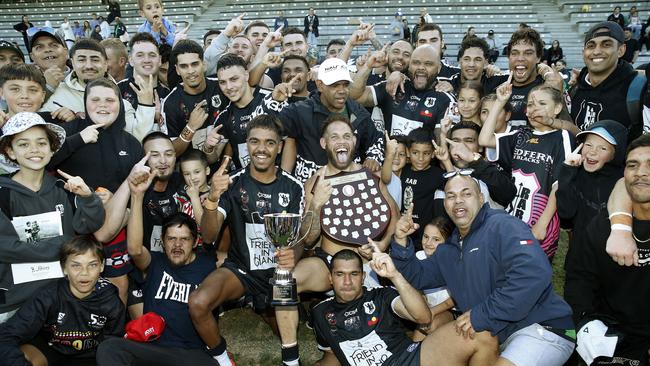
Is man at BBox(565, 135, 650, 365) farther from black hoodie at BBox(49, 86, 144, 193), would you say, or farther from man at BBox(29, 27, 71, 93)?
man at BBox(29, 27, 71, 93)

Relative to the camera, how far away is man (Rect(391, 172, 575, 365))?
357 centimetres

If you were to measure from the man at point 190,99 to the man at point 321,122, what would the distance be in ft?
3.14

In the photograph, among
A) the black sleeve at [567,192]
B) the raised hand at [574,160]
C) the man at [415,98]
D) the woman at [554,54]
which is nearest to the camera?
the raised hand at [574,160]

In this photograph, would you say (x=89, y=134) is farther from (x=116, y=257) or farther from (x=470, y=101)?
(x=470, y=101)

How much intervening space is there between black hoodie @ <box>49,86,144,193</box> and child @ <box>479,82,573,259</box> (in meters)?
3.44

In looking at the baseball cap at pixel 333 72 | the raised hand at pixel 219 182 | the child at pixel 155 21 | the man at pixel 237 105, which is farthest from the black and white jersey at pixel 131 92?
the raised hand at pixel 219 182

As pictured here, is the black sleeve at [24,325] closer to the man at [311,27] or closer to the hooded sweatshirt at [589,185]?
the hooded sweatshirt at [589,185]

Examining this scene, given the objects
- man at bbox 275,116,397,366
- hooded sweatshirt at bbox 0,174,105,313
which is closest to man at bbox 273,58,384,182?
man at bbox 275,116,397,366

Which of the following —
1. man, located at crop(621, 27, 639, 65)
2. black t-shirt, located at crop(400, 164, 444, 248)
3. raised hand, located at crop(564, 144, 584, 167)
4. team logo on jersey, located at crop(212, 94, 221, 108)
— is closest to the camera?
raised hand, located at crop(564, 144, 584, 167)

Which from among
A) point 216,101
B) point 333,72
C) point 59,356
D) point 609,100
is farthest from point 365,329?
point 609,100

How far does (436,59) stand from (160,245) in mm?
3617

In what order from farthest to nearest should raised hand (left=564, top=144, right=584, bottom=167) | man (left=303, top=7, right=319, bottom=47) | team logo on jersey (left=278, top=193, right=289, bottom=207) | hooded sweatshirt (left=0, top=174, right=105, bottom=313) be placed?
man (left=303, top=7, right=319, bottom=47) → team logo on jersey (left=278, top=193, right=289, bottom=207) → raised hand (left=564, top=144, right=584, bottom=167) → hooded sweatshirt (left=0, top=174, right=105, bottom=313)

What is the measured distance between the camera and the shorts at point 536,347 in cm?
360

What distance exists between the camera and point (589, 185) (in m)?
4.47
